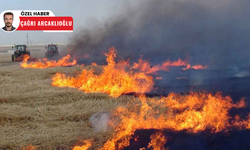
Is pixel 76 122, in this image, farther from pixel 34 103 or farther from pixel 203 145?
pixel 203 145

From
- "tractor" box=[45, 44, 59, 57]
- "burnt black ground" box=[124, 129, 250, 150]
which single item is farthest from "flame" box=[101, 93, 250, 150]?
"tractor" box=[45, 44, 59, 57]

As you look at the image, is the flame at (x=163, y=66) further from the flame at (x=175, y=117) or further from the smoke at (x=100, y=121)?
the smoke at (x=100, y=121)

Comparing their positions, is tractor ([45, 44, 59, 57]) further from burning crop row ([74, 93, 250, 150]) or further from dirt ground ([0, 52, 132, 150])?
burning crop row ([74, 93, 250, 150])

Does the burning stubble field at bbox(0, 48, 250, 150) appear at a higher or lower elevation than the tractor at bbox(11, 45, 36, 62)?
lower

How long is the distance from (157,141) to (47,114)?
3850 mm

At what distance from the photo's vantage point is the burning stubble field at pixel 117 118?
5496 millimetres

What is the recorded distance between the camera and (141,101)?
891 cm

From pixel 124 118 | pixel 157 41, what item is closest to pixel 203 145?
pixel 124 118

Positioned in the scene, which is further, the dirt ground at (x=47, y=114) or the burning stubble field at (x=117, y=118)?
the dirt ground at (x=47, y=114)

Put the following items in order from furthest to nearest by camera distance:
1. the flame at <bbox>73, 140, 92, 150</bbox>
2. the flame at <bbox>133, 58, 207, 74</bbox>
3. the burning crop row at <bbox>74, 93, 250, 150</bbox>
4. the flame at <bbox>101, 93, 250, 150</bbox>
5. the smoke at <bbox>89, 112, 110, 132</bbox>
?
the flame at <bbox>133, 58, 207, 74</bbox>, the smoke at <bbox>89, 112, 110, 132</bbox>, the flame at <bbox>101, 93, 250, 150</bbox>, the burning crop row at <bbox>74, 93, 250, 150</bbox>, the flame at <bbox>73, 140, 92, 150</bbox>

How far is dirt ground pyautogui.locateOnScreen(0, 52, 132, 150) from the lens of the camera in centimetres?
584

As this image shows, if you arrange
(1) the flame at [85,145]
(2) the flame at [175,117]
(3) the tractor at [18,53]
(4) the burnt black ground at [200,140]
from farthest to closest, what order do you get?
1. (3) the tractor at [18,53]
2. (2) the flame at [175,117]
3. (1) the flame at [85,145]
4. (4) the burnt black ground at [200,140]

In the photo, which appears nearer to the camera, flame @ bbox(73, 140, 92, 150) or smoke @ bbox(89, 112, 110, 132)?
flame @ bbox(73, 140, 92, 150)

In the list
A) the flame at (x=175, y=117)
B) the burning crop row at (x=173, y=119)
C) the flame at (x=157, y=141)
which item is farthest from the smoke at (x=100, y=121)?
the flame at (x=157, y=141)
